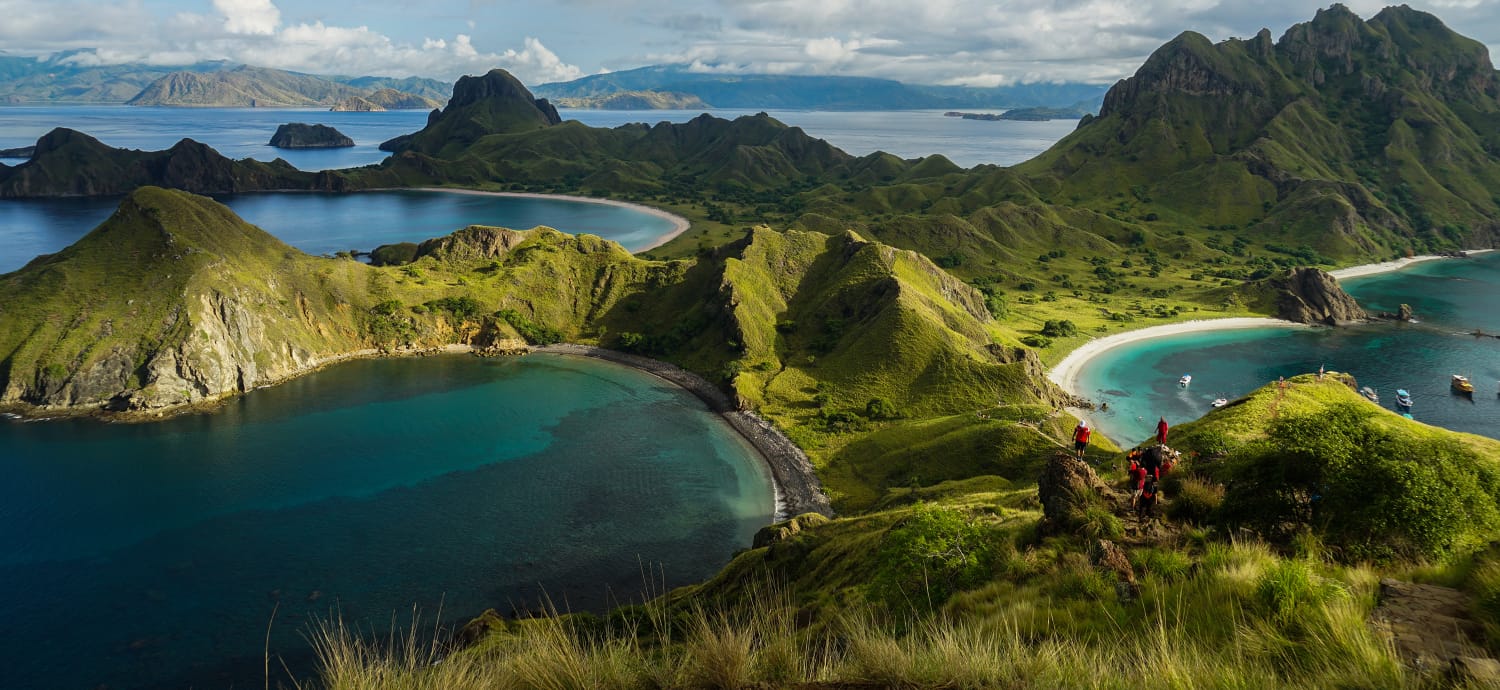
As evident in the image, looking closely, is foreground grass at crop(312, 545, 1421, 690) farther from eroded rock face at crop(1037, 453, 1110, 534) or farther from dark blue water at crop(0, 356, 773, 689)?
dark blue water at crop(0, 356, 773, 689)

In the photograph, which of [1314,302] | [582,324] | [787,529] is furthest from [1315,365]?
[582,324]

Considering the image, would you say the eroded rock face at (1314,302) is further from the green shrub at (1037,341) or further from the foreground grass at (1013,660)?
the foreground grass at (1013,660)

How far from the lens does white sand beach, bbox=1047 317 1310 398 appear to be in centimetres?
9585

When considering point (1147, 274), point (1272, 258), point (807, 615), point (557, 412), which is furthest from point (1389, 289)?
point (807, 615)

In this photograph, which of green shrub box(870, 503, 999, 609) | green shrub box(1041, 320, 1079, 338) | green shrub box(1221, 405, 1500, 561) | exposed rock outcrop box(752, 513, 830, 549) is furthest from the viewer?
green shrub box(1041, 320, 1079, 338)

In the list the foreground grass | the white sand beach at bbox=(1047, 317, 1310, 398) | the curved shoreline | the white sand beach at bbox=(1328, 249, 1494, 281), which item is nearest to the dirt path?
the foreground grass

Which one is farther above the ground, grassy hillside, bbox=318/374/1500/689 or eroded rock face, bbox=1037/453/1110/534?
grassy hillside, bbox=318/374/1500/689

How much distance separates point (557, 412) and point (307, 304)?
46.5 m

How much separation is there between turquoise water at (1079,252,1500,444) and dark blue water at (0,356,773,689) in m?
55.8

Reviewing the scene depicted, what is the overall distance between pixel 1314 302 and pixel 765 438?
12038 cm

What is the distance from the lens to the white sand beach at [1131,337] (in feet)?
314

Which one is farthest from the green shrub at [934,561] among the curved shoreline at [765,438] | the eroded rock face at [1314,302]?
the eroded rock face at [1314,302]

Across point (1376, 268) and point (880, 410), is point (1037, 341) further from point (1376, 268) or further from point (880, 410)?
point (1376, 268)

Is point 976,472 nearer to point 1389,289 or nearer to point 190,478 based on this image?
point 190,478
